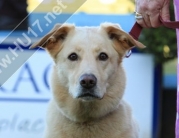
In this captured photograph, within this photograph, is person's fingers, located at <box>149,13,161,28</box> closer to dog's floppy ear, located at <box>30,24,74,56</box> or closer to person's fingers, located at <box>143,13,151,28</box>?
person's fingers, located at <box>143,13,151,28</box>

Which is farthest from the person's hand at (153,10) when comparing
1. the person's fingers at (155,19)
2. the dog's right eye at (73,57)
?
the dog's right eye at (73,57)

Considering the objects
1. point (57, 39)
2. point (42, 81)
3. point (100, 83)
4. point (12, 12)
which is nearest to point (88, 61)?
point (100, 83)

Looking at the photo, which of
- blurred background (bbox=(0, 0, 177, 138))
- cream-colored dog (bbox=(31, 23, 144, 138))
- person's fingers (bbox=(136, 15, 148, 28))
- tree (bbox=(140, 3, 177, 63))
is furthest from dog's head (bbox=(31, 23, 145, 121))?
tree (bbox=(140, 3, 177, 63))

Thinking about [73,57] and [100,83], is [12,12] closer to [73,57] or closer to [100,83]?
[73,57]

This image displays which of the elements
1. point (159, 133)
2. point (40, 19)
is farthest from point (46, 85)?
point (159, 133)

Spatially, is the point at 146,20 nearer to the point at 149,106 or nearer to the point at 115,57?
the point at 115,57

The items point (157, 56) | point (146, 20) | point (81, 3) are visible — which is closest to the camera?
point (146, 20)

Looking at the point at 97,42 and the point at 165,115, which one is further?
the point at 165,115

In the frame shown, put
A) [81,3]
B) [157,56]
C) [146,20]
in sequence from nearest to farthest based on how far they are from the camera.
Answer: [146,20] < [157,56] < [81,3]

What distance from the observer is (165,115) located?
7785 mm

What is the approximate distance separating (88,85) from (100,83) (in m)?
0.12

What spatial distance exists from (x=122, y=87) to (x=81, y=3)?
11.7 ft

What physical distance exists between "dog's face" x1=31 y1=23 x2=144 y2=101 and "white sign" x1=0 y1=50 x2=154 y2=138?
247cm

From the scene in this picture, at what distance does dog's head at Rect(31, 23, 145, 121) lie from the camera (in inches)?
181
